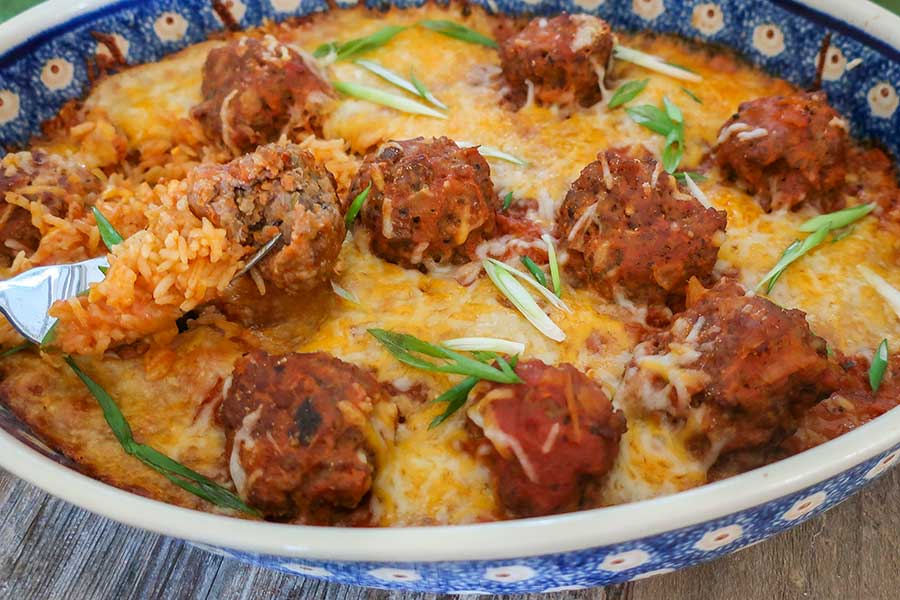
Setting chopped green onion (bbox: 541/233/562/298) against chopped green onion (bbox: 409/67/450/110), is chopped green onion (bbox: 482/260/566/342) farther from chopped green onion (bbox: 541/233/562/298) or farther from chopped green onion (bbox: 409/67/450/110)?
chopped green onion (bbox: 409/67/450/110)

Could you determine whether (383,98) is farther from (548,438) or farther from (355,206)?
(548,438)

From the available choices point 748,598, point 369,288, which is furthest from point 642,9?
point 748,598

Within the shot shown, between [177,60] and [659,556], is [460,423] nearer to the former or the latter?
[659,556]

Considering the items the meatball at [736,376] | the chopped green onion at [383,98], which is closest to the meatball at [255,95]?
the chopped green onion at [383,98]

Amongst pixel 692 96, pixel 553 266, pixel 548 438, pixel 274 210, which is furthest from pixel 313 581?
pixel 692 96

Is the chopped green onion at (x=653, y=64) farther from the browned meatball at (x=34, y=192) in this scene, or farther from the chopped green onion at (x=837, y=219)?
the browned meatball at (x=34, y=192)

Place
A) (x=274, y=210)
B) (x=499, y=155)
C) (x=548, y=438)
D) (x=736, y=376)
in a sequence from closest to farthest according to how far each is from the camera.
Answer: (x=548, y=438) → (x=736, y=376) → (x=274, y=210) → (x=499, y=155)
